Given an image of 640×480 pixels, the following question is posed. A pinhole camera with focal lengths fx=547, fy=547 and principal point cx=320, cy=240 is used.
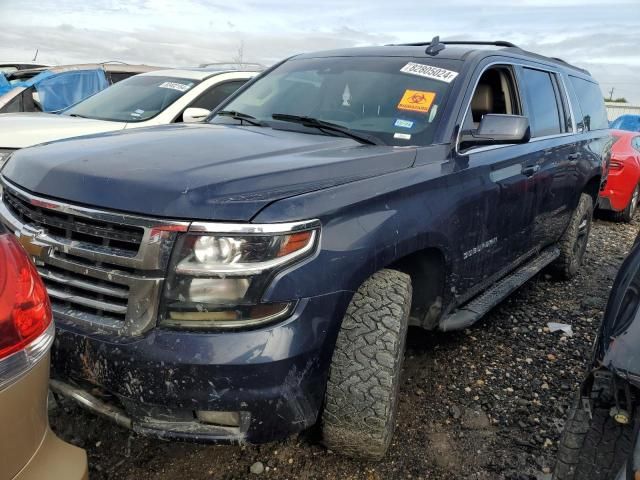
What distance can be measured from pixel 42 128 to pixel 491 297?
431 cm

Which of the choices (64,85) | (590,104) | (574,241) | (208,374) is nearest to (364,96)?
(208,374)

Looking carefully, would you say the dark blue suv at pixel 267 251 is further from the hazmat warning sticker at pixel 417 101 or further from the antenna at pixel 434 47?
the antenna at pixel 434 47

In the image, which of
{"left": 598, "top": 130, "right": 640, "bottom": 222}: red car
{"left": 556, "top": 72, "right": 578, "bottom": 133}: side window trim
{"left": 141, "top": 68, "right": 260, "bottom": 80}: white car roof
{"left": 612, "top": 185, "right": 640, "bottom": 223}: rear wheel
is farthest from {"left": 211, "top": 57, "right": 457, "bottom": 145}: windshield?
{"left": 612, "top": 185, "right": 640, "bottom": 223}: rear wheel

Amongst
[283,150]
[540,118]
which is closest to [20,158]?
[283,150]

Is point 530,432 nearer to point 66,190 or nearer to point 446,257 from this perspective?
point 446,257

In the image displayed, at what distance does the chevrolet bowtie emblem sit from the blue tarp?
725cm

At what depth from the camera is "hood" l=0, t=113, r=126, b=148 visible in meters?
5.00

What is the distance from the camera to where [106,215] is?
184cm

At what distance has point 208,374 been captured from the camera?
1.76 m

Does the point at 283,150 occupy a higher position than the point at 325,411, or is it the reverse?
the point at 283,150

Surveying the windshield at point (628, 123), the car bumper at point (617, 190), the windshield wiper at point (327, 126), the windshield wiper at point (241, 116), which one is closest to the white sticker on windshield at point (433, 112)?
the windshield wiper at point (327, 126)

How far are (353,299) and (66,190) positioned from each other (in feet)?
3.77

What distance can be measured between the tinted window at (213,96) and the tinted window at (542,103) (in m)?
3.44

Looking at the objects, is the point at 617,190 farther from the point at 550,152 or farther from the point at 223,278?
the point at 223,278
